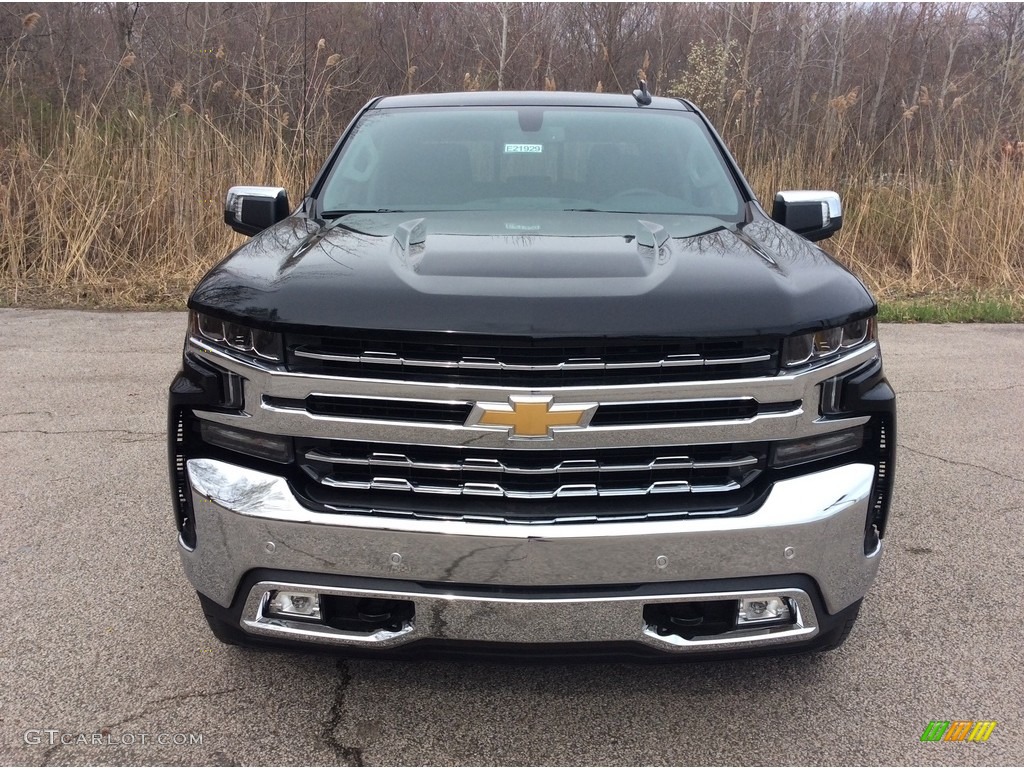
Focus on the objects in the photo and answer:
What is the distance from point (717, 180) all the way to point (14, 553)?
2.85m

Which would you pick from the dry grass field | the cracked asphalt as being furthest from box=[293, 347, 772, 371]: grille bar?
the dry grass field

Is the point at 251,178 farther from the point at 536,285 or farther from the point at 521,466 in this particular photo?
the point at 521,466

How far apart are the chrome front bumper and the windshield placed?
1.27m

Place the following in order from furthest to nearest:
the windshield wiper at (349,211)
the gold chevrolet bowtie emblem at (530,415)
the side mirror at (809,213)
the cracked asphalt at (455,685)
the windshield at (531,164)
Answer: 1. the side mirror at (809,213)
2. the windshield at (531,164)
3. the windshield wiper at (349,211)
4. the cracked asphalt at (455,685)
5. the gold chevrolet bowtie emblem at (530,415)

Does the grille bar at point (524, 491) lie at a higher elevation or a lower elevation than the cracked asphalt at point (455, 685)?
higher

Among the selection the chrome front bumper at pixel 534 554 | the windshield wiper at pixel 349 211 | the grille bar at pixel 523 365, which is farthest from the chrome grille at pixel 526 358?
the windshield wiper at pixel 349 211

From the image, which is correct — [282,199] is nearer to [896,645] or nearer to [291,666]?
[291,666]

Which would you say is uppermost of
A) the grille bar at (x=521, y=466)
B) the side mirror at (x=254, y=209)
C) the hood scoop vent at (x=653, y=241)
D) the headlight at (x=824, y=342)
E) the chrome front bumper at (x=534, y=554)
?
the hood scoop vent at (x=653, y=241)

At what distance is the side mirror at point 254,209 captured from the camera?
3.13 m

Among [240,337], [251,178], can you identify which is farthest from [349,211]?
[251,178]

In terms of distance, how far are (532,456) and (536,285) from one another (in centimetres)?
38

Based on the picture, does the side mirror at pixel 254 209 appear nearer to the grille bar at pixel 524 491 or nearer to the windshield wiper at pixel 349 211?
the windshield wiper at pixel 349 211

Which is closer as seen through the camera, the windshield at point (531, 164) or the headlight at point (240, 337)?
the headlight at point (240, 337)

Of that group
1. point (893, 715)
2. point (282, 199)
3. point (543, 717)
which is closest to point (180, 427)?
point (543, 717)
